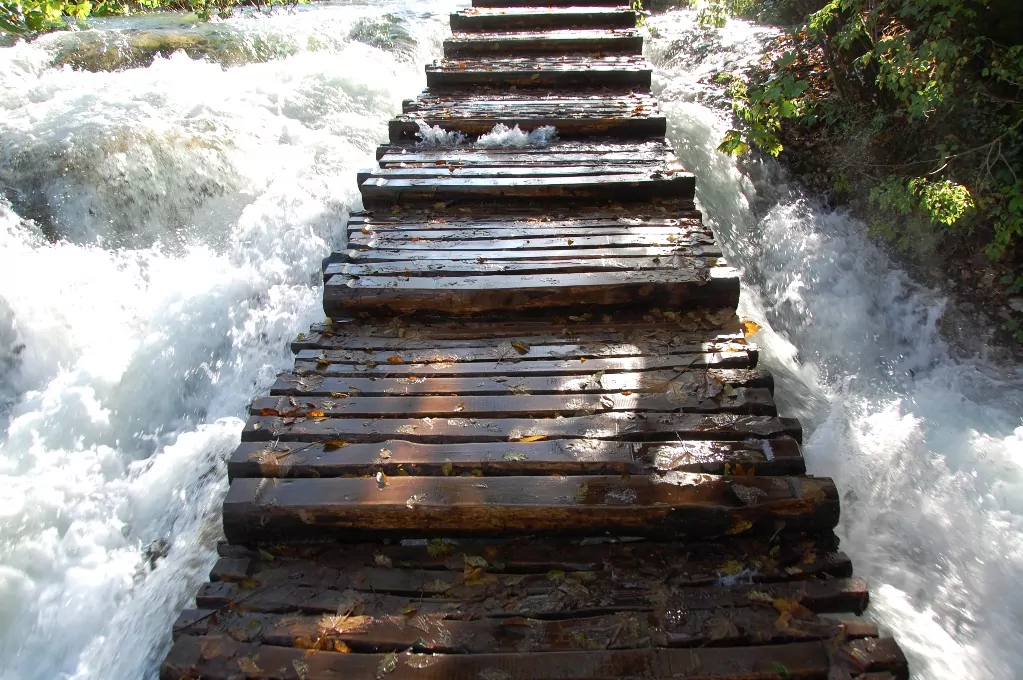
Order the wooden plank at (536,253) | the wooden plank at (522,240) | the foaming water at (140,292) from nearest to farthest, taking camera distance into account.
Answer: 1. the foaming water at (140,292)
2. the wooden plank at (536,253)
3. the wooden plank at (522,240)

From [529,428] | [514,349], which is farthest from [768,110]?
[529,428]

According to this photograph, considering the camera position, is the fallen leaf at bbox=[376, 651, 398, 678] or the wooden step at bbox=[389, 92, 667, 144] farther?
the wooden step at bbox=[389, 92, 667, 144]

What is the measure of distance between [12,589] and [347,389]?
83.5 inches

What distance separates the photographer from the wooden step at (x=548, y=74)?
21.8 feet

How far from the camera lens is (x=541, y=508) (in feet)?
8.16

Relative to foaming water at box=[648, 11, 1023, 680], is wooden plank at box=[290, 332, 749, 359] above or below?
above

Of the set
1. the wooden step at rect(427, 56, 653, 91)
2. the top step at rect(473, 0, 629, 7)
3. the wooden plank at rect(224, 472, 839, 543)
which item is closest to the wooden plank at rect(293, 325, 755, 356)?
the wooden plank at rect(224, 472, 839, 543)

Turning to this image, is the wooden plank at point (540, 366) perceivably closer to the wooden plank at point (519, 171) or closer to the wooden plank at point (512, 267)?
the wooden plank at point (512, 267)

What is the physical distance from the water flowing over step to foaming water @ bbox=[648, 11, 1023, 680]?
942 millimetres

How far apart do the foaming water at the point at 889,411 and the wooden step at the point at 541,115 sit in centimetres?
137

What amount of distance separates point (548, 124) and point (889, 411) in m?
3.70

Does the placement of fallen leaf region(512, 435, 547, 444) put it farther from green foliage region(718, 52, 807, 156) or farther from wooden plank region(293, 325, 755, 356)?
green foliage region(718, 52, 807, 156)

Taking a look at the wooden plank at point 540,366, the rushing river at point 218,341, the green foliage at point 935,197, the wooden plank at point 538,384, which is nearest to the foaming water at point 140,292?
the rushing river at point 218,341

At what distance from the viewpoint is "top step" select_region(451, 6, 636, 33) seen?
26.0 feet
